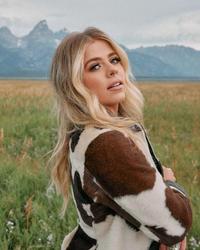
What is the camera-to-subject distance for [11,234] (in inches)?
173

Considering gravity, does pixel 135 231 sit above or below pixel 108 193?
below

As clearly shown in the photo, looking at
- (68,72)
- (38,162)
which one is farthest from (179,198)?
(38,162)

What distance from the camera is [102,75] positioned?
7.91ft

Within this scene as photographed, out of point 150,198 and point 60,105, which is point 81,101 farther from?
point 150,198

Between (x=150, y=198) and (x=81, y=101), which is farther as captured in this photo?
(x=81, y=101)

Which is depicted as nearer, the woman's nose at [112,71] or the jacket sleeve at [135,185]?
the jacket sleeve at [135,185]

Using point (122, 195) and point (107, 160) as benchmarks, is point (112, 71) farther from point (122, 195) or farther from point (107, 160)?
point (122, 195)

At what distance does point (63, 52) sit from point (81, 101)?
0.27 meters

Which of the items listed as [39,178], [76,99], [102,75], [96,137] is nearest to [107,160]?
[96,137]

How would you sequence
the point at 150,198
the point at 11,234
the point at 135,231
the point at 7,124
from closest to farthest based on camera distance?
the point at 150,198, the point at 135,231, the point at 11,234, the point at 7,124

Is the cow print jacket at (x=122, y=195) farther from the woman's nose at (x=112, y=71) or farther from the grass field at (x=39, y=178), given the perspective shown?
the grass field at (x=39, y=178)

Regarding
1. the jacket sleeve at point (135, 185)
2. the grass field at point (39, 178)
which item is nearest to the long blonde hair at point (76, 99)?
the jacket sleeve at point (135, 185)

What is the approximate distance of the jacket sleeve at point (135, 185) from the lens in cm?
205

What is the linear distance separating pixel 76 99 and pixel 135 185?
51 cm
